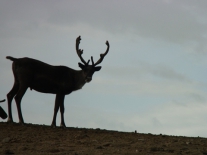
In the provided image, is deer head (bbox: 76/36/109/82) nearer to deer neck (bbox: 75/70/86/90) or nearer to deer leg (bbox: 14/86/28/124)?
deer neck (bbox: 75/70/86/90)

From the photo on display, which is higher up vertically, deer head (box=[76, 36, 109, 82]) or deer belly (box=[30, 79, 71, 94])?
deer head (box=[76, 36, 109, 82])

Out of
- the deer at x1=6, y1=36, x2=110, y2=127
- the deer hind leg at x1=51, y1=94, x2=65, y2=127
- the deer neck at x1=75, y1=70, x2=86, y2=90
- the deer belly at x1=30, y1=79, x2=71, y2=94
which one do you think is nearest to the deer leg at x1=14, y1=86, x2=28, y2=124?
the deer at x1=6, y1=36, x2=110, y2=127

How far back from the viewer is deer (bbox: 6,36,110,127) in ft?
55.1

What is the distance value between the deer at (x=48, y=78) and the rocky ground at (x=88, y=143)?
79.0 inches

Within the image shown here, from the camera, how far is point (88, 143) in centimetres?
1225

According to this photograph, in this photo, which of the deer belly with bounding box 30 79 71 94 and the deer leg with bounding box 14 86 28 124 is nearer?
the deer leg with bounding box 14 86 28 124

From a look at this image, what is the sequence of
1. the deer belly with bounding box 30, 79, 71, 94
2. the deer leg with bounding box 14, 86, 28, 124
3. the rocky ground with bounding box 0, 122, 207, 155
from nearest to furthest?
the rocky ground with bounding box 0, 122, 207, 155 → the deer leg with bounding box 14, 86, 28, 124 → the deer belly with bounding box 30, 79, 71, 94

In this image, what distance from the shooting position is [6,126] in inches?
587

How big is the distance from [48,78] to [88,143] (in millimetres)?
5335

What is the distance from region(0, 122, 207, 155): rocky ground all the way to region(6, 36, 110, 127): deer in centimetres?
201

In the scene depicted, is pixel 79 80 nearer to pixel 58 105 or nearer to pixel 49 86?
pixel 49 86

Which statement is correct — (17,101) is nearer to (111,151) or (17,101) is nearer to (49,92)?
(49,92)

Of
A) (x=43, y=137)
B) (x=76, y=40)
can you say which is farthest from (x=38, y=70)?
(x=43, y=137)

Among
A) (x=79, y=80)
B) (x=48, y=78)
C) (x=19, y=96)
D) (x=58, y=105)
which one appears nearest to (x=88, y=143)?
(x=58, y=105)
